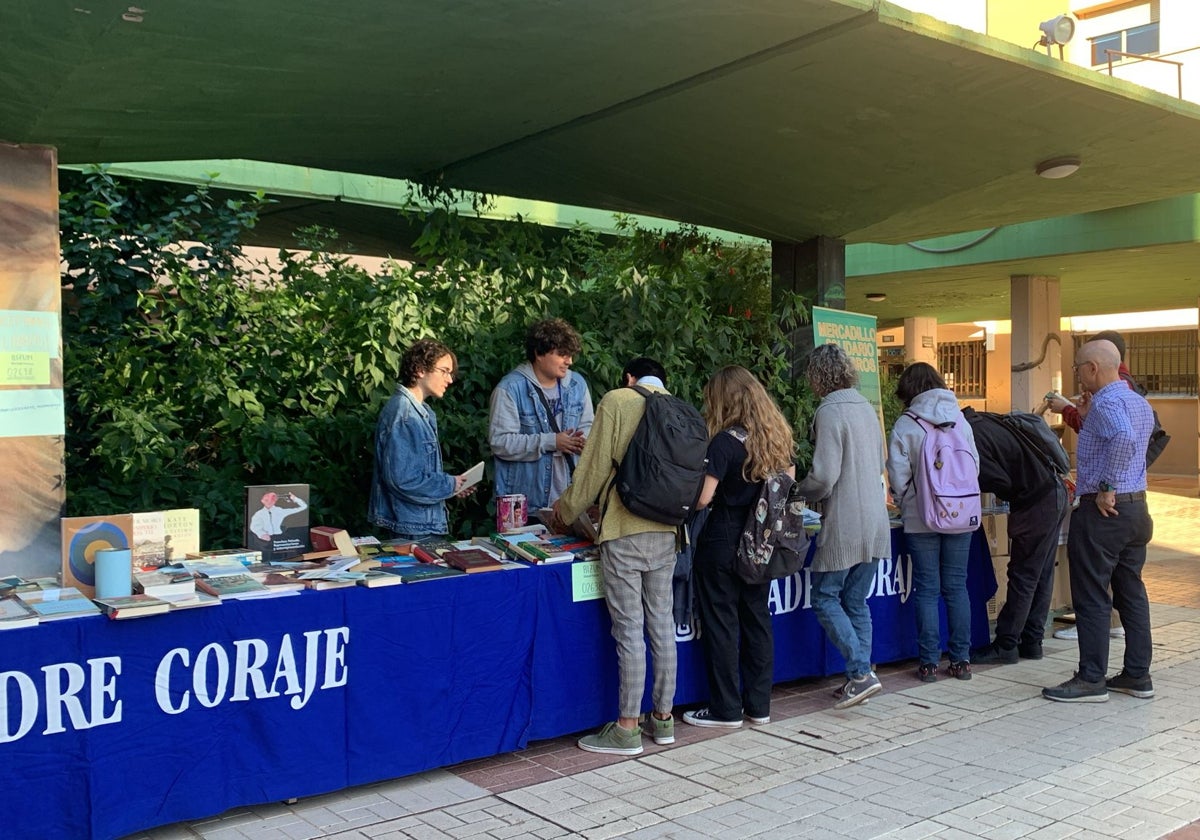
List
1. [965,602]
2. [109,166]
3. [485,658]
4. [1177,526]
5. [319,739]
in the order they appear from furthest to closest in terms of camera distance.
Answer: [1177,526]
[109,166]
[965,602]
[485,658]
[319,739]

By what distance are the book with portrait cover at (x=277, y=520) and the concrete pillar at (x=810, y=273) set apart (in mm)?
4508

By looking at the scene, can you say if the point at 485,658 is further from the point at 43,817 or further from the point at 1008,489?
the point at 1008,489

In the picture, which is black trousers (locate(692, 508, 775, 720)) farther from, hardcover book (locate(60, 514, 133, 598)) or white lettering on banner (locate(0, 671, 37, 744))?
white lettering on banner (locate(0, 671, 37, 744))

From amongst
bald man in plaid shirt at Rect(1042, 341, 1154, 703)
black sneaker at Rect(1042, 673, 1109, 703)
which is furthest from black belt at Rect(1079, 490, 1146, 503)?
black sneaker at Rect(1042, 673, 1109, 703)

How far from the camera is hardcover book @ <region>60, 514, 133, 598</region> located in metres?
3.71

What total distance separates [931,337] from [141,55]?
20.2 metres

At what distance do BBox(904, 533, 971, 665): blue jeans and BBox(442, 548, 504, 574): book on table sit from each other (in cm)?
247

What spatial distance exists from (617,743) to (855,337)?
4.15 metres

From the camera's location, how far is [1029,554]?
5930mm

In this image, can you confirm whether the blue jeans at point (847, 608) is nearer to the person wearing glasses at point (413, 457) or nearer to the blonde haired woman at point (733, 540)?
the blonde haired woman at point (733, 540)

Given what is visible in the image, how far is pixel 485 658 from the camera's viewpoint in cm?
423

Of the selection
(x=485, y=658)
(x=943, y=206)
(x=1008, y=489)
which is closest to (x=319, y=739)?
(x=485, y=658)

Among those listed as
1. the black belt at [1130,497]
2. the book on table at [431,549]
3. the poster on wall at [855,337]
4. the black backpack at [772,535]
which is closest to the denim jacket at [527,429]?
the book on table at [431,549]

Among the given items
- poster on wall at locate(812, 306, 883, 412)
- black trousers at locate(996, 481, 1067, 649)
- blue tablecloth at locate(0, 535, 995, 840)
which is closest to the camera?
blue tablecloth at locate(0, 535, 995, 840)
